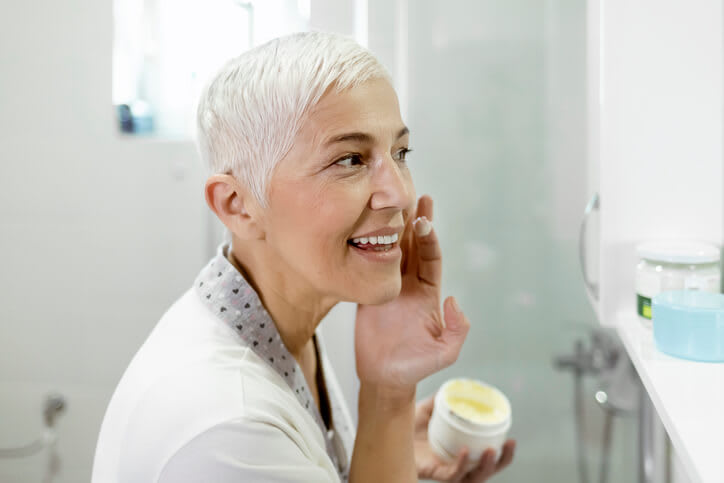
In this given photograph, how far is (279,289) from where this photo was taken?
0.74 metres

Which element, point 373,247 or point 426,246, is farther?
point 426,246

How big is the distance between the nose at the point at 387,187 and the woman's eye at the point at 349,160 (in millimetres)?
20

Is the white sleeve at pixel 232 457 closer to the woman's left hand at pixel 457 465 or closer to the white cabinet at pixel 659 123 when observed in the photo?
the woman's left hand at pixel 457 465

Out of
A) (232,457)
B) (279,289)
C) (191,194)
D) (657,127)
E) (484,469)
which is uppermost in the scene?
(657,127)

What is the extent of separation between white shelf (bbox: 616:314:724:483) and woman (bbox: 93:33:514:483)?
31 centimetres

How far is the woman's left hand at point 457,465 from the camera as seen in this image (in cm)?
87

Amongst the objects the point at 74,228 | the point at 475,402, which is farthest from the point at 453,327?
the point at 74,228

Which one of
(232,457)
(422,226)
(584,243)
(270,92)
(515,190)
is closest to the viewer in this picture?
(232,457)

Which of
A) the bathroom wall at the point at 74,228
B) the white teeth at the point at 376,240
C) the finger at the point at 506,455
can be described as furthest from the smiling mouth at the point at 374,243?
the bathroom wall at the point at 74,228

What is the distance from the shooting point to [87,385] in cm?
125

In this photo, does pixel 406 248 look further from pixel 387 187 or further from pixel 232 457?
pixel 232 457

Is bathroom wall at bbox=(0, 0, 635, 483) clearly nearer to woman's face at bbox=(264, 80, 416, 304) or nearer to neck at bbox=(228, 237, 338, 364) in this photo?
neck at bbox=(228, 237, 338, 364)

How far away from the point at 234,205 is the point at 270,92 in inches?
5.5

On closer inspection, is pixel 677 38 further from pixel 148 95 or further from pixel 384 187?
pixel 148 95
